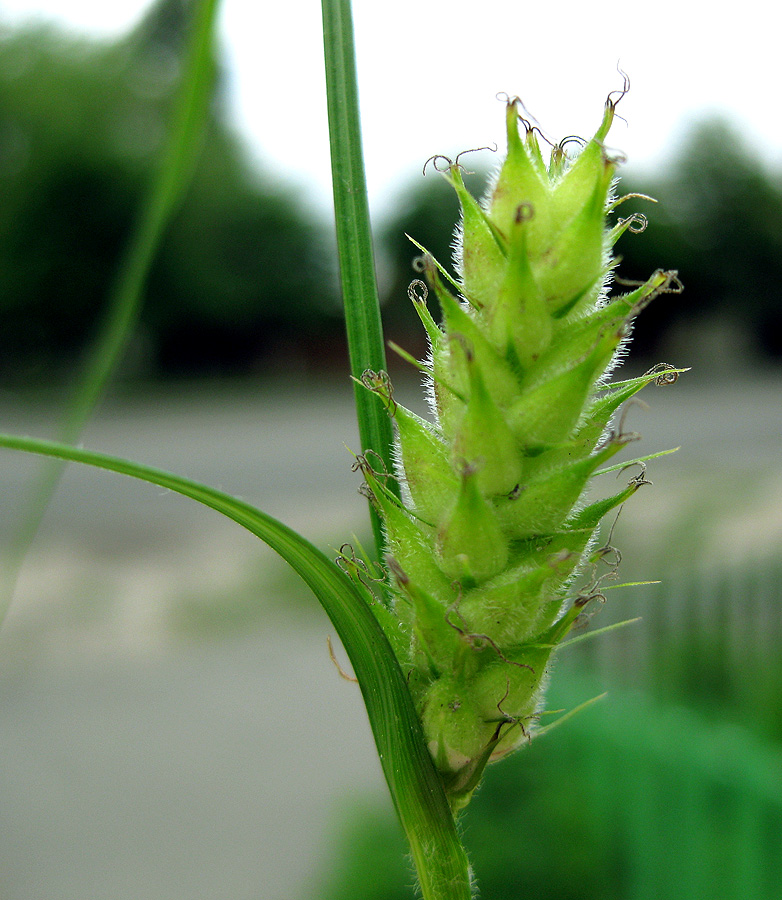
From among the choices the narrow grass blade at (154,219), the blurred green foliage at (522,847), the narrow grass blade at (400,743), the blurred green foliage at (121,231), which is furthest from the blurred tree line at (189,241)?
the narrow grass blade at (400,743)

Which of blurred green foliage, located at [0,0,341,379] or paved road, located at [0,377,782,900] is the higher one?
blurred green foliage, located at [0,0,341,379]

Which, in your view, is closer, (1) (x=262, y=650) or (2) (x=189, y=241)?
(1) (x=262, y=650)

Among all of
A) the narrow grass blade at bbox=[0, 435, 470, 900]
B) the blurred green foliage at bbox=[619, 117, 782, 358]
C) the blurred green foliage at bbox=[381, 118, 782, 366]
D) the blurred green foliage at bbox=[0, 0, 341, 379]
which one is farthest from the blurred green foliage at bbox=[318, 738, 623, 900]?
the blurred green foliage at bbox=[619, 117, 782, 358]

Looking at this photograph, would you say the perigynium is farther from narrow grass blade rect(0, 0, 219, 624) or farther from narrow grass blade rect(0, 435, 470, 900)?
narrow grass blade rect(0, 0, 219, 624)

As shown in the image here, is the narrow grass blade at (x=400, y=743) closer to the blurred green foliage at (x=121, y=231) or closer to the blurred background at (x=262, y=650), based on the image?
the blurred background at (x=262, y=650)

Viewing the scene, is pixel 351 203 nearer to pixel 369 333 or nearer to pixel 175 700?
pixel 369 333

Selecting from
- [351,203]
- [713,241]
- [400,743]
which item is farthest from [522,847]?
[713,241]
